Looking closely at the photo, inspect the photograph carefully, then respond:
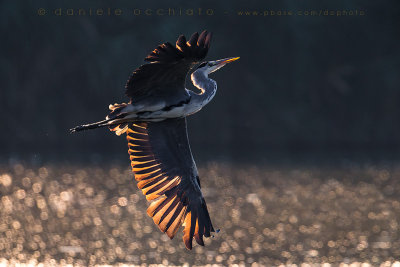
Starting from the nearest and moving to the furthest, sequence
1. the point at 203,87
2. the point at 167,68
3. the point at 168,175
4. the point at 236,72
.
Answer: the point at 167,68, the point at 203,87, the point at 168,175, the point at 236,72

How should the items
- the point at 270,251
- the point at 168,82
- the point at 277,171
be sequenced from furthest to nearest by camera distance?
the point at 277,171, the point at 270,251, the point at 168,82

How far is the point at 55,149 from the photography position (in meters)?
40.0

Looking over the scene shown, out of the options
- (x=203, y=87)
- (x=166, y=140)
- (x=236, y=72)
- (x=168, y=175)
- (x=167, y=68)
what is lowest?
(x=168, y=175)

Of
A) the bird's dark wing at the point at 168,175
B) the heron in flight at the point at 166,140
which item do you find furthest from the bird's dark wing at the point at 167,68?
the bird's dark wing at the point at 168,175

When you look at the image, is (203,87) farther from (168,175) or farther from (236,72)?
(236,72)

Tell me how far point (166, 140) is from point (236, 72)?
33.2m

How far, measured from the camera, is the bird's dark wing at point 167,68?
9625 millimetres

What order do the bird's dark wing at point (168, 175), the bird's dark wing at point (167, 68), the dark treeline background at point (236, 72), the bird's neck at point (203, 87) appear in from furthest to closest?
the dark treeline background at point (236, 72), the bird's dark wing at point (168, 175), the bird's neck at point (203, 87), the bird's dark wing at point (167, 68)

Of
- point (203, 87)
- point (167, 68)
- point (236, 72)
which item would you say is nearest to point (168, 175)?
point (203, 87)

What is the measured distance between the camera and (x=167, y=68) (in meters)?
10.1

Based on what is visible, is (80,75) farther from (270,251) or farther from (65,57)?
(270,251)

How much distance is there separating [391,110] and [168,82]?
1362 inches

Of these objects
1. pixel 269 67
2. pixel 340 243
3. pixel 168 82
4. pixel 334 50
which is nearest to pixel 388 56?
pixel 334 50

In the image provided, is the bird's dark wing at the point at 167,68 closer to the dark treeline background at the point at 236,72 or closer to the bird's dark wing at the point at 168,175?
the bird's dark wing at the point at 168,175
